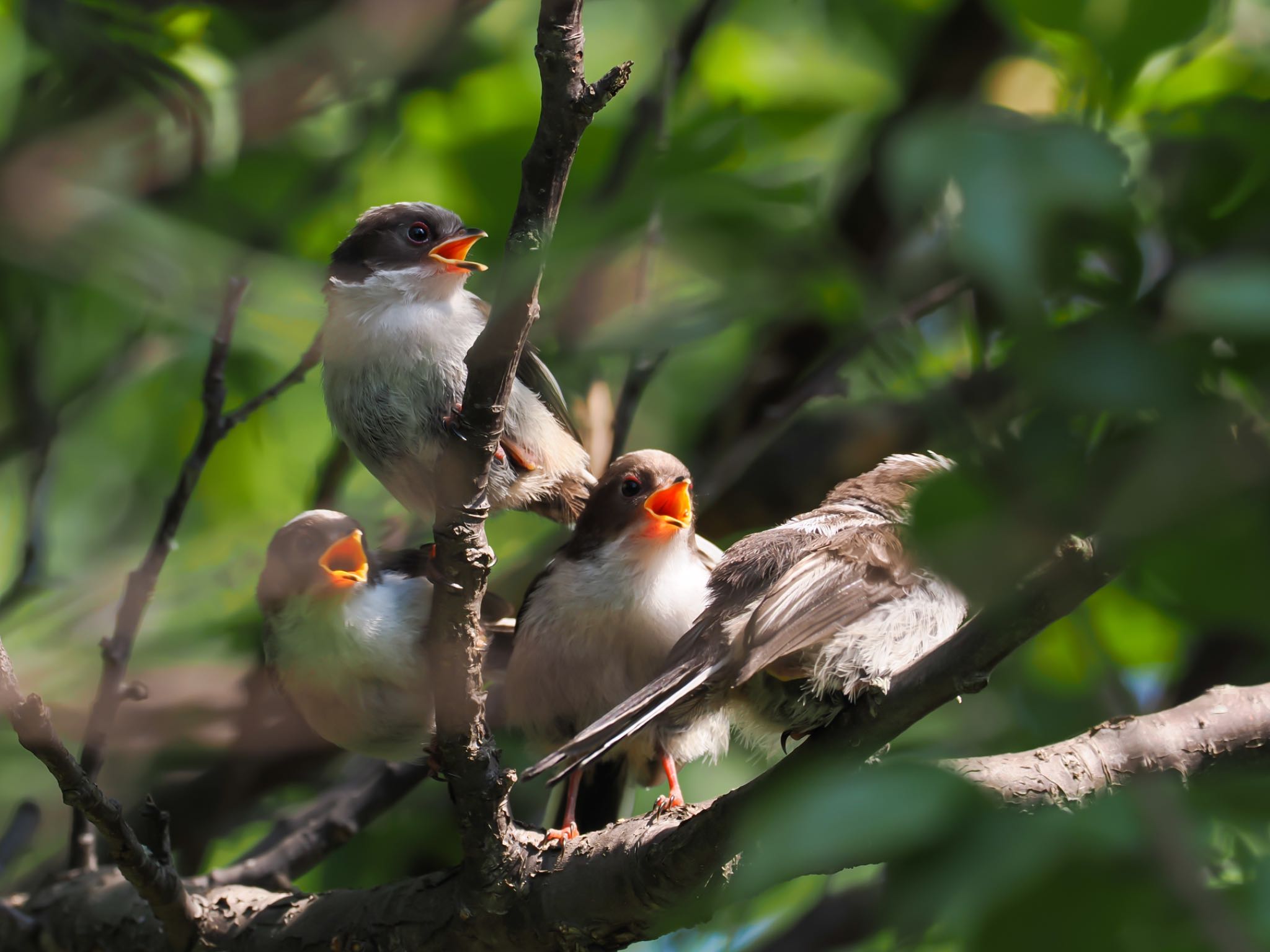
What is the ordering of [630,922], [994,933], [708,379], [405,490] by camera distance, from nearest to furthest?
1. [994,933]
2. [630,922]
3. [405,490]
4. [708,379]

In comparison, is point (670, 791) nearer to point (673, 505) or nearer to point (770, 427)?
point (673, 505)

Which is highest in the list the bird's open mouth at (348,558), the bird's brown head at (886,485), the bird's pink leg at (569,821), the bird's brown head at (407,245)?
the bird's brown head at (407,245)

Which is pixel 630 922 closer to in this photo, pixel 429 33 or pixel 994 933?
pixel 994 933

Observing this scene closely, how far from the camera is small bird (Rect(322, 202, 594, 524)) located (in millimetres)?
3191

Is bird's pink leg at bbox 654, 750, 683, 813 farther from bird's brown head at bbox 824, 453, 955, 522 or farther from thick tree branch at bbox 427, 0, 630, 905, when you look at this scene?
bird's brown head at bbox 824, 453, 955, 522

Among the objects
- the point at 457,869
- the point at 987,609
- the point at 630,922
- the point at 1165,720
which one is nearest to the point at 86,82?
the point at 457,869

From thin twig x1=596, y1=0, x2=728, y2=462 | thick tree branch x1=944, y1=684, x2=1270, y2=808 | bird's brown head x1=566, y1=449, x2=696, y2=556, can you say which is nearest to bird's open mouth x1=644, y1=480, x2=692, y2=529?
bird's brown head x1=566, y1=449, x2=696, y2=556

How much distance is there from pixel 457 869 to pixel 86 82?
12.2 ft

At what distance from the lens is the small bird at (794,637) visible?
8.07ft

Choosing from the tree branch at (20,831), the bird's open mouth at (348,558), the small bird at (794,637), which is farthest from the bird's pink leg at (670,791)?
the tree branch at (20,831)

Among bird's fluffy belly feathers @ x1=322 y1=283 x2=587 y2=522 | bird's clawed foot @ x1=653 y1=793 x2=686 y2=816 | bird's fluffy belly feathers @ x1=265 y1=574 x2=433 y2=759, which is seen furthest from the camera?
bird's fluffy belly feathers @ x1=265 y1=574 x2=433 y2=759

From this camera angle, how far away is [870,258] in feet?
16.6

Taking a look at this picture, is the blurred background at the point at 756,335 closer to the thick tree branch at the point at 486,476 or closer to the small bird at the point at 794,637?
the thick tree branch at the point at 486,476

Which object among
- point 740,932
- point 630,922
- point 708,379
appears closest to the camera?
point 630,922
